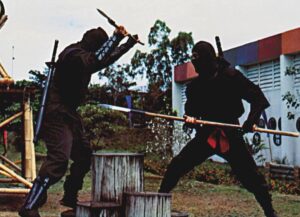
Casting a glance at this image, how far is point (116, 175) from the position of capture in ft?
18.4

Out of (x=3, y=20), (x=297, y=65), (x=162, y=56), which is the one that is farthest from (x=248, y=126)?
(x=162, y=56)

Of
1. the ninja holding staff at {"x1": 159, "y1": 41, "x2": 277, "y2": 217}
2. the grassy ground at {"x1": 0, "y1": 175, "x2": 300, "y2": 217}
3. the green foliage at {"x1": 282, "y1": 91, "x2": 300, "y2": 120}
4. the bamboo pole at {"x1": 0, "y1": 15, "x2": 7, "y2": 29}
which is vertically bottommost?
the grassy ground at {"x1": 0, "y1": 175, "x2": 300, "y2": 217}

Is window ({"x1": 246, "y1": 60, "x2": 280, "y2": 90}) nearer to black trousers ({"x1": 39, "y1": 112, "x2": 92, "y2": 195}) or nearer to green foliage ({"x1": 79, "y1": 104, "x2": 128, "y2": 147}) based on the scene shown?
green foliage ({"x1": 79, "y1": 104, "x2": 128, "y2": 147})

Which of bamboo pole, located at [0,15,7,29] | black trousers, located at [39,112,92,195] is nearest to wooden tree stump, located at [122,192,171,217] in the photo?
black trousers, located at [39,112,92,195]

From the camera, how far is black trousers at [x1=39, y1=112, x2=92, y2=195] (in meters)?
5.71

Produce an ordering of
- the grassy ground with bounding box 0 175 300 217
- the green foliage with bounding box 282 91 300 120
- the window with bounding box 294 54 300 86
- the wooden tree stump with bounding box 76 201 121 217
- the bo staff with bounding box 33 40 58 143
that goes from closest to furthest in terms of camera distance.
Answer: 1. the wooden tree stump with bounding box 76 201 121 217
2. the bo staff with bounding box 33 40 58 143
3. the grassy ground with bounding box 0 175 300 217
4. the green foliage with bounding box 282 91 300 120
5. the window with bounding box 294 54 300 86

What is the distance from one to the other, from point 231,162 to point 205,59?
106 centimetres

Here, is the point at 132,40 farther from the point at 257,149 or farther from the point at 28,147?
the point at 257,149

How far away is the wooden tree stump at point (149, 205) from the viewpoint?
5.23 meters

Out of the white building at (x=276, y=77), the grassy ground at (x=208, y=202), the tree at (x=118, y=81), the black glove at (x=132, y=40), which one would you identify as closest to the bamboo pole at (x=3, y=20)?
the grassy ground at (x=208, y=202)

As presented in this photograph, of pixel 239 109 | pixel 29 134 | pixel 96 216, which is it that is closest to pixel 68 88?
pixel 96 216

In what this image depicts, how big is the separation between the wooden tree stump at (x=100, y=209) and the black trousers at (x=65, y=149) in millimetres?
451

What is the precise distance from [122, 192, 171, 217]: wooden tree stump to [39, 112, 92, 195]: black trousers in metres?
0.81

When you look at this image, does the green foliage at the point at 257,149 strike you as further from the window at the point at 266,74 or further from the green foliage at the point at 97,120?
the green foliage at the point at 97,120
